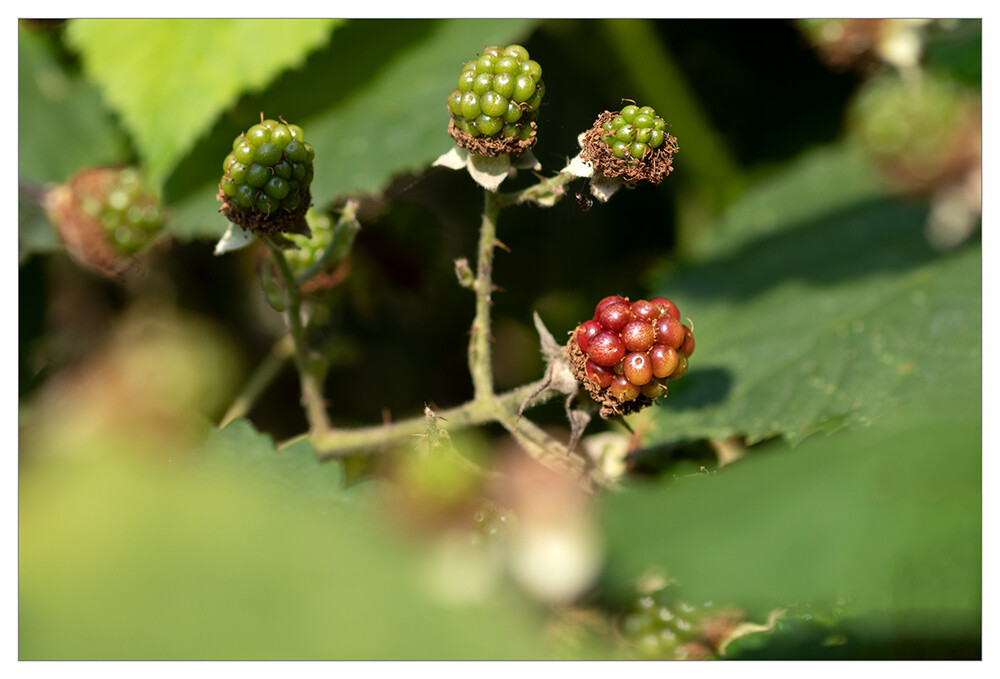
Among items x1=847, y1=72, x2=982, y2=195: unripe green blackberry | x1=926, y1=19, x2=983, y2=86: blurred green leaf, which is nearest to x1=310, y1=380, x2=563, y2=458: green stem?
x1=926, y1=19, x2=983, y2=86: blurred green leaf

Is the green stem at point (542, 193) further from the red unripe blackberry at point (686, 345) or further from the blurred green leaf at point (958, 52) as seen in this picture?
the blurred green leaf at point (958, 52)

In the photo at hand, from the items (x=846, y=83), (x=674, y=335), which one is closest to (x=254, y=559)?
(x=674, y=335)

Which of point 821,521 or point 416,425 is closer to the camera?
point 821,521

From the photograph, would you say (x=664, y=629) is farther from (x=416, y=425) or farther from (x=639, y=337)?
(x=416, y=425)

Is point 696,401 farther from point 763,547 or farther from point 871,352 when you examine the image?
point 763,547

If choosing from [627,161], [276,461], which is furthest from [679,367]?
[276,461]
